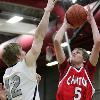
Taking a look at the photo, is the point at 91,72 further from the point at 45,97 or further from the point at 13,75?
the point at 45,97

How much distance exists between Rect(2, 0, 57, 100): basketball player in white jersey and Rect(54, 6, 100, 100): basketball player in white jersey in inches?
36.5

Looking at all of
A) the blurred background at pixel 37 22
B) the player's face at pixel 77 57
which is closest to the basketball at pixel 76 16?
the player's face at pixel 77 57

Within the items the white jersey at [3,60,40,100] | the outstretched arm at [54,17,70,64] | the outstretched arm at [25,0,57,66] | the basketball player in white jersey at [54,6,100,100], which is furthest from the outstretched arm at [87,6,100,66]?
the white jersey at [3,60,40,100]

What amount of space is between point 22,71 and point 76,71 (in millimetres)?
1233

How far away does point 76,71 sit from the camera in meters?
3.96

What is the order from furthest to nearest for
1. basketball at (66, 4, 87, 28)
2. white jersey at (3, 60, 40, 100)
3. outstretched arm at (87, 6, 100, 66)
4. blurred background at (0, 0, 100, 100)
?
blurred background at (0, 0, 100, 100) → basketball at (66, 4, 87, 28) → outstretched arm at (87, 6, 100, 66) → white jersey at (3, 60, 40, 100)

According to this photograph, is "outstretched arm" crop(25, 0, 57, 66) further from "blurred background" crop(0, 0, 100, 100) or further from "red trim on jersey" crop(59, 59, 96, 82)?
"blurred background" crop(0, 0, 100, 100)

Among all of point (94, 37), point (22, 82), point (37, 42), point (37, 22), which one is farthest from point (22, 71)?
point (37, 22)

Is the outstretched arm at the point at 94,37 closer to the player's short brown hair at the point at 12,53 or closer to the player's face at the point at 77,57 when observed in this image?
the player's face at the point at 77,57

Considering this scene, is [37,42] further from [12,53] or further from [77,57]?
[77,57]

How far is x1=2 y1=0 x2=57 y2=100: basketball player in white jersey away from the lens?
9.36 ft

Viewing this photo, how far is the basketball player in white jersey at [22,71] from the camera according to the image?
9.36ft

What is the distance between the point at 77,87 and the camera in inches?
152

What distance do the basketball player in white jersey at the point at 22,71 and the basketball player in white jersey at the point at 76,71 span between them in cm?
93
